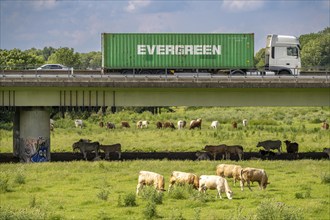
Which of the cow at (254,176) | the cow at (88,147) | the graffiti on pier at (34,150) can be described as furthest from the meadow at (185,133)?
the cow at (254,176)

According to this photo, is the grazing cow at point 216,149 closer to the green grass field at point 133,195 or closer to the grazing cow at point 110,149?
the green grass field at point 133,195

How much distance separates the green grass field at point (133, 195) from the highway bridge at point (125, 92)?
18.6 ft

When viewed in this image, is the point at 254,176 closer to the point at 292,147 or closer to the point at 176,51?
the point at 292,147

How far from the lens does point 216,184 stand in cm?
3225

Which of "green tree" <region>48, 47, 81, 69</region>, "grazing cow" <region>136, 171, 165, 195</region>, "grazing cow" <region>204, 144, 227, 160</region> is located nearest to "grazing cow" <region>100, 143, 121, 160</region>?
"grazing cow" <region>204, 144, 227, 160</region>

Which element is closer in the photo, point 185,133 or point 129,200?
point 129,200

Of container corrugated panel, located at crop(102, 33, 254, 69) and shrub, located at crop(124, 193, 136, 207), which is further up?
container corrugated panel, located at crop(102, 33, 254, 69)

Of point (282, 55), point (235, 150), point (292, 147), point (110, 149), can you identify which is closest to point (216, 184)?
point (235, 150)

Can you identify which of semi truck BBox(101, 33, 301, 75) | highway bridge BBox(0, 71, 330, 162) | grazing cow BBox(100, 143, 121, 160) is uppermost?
semi truck BBox(101, 33, 301, 75)

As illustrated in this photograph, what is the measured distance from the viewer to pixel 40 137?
4984 cm

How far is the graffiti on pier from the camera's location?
4931cm

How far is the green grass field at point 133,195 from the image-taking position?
28547mm

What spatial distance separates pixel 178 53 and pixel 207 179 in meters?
24.1

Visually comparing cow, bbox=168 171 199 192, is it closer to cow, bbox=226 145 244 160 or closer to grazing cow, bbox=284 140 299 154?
cow, bbox=226 145 244 160
